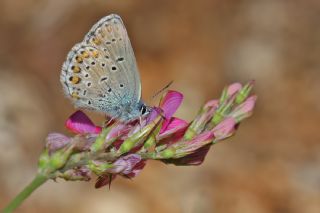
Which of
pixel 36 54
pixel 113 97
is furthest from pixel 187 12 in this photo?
pixel 113 97

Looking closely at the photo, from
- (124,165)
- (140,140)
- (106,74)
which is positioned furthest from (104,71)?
(124,165)

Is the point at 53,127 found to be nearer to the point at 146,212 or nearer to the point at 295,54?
the point at 146,212

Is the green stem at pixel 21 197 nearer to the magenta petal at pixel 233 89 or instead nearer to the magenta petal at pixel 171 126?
the magenta petal at pixel 171 126

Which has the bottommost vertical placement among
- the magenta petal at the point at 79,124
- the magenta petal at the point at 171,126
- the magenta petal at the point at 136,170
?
the magenta petal at the point at 136,170

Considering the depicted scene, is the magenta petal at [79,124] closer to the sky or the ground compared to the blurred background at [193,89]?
closer to the sky

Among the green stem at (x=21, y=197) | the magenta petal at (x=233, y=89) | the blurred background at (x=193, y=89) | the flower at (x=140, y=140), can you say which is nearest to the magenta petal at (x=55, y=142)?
the flower at (x=140, y=140)
